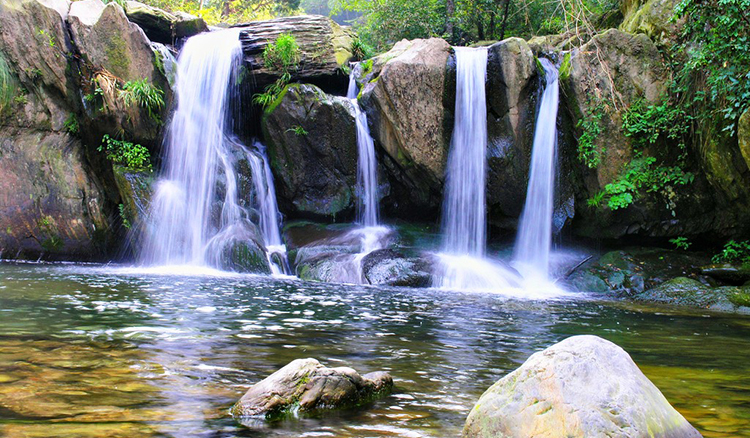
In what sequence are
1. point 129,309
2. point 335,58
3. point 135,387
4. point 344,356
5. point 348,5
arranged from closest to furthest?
point 135,387, point 344,356, point 129,309, point 335,58, point 348,5

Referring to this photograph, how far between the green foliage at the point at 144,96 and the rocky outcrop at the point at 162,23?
3.13m

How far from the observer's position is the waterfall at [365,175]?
1330 centimetres

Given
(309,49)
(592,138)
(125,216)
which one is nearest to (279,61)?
(309,49)

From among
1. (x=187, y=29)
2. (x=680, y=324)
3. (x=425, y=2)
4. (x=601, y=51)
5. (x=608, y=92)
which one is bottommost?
(x=680, y=324)

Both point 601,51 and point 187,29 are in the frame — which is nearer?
point 601,51

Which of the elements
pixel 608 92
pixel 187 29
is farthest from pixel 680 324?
pixel 187 29

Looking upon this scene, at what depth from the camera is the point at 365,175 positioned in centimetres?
1346

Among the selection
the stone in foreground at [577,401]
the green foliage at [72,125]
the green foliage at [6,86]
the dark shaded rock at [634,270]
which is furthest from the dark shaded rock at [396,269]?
the green foliage at [6,86]

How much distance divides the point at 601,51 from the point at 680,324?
22.6 feet

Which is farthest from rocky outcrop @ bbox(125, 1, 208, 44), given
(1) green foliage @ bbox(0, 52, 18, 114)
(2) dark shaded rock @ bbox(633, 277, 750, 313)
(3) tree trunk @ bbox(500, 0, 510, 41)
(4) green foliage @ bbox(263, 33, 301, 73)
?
(2) dark shaded rock @ bbox(633, 277, 750, 313)

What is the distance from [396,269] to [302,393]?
7.80 meters

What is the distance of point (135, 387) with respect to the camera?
10.5ft

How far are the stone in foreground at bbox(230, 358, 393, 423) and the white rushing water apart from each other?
349 inches

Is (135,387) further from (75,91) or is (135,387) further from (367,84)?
(75,91)
